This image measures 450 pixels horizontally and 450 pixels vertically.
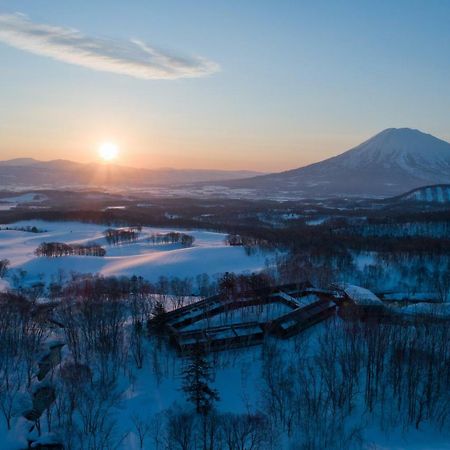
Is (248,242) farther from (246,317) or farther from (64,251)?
(246,317)

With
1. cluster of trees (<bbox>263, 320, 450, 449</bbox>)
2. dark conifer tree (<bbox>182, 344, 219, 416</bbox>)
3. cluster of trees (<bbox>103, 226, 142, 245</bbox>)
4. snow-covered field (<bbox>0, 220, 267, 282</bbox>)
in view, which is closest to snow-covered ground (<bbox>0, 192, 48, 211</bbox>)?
cluster of trees (<bbox>103, 226, 142, 245</bbox>)

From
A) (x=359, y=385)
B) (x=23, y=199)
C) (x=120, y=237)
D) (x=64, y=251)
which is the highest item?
(x=23, y=199)

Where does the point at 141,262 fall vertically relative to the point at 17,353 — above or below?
below

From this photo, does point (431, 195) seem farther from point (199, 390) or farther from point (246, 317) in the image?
point (199, 390)

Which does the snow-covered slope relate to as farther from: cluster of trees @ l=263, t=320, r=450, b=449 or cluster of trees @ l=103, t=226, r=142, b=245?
cluster of trees @ l=263, t=320, r=450, b=449

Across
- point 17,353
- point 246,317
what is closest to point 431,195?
point 246,317

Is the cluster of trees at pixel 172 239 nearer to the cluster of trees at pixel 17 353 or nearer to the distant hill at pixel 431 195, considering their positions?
the cluster of trees at pixel 17 353

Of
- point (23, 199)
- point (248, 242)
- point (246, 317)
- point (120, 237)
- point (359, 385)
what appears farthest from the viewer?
point (23, 199)

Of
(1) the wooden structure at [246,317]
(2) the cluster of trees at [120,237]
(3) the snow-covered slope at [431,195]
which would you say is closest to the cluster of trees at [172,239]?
(2) the cluster of trees at [120,237]

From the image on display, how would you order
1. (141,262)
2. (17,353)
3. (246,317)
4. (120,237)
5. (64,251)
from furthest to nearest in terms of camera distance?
(120,237), (64,251), (141,262), (246,317), (17,353)

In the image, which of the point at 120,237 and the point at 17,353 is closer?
the point at 17,353

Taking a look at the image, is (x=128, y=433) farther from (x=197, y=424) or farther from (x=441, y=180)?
(x=441, y=180)
